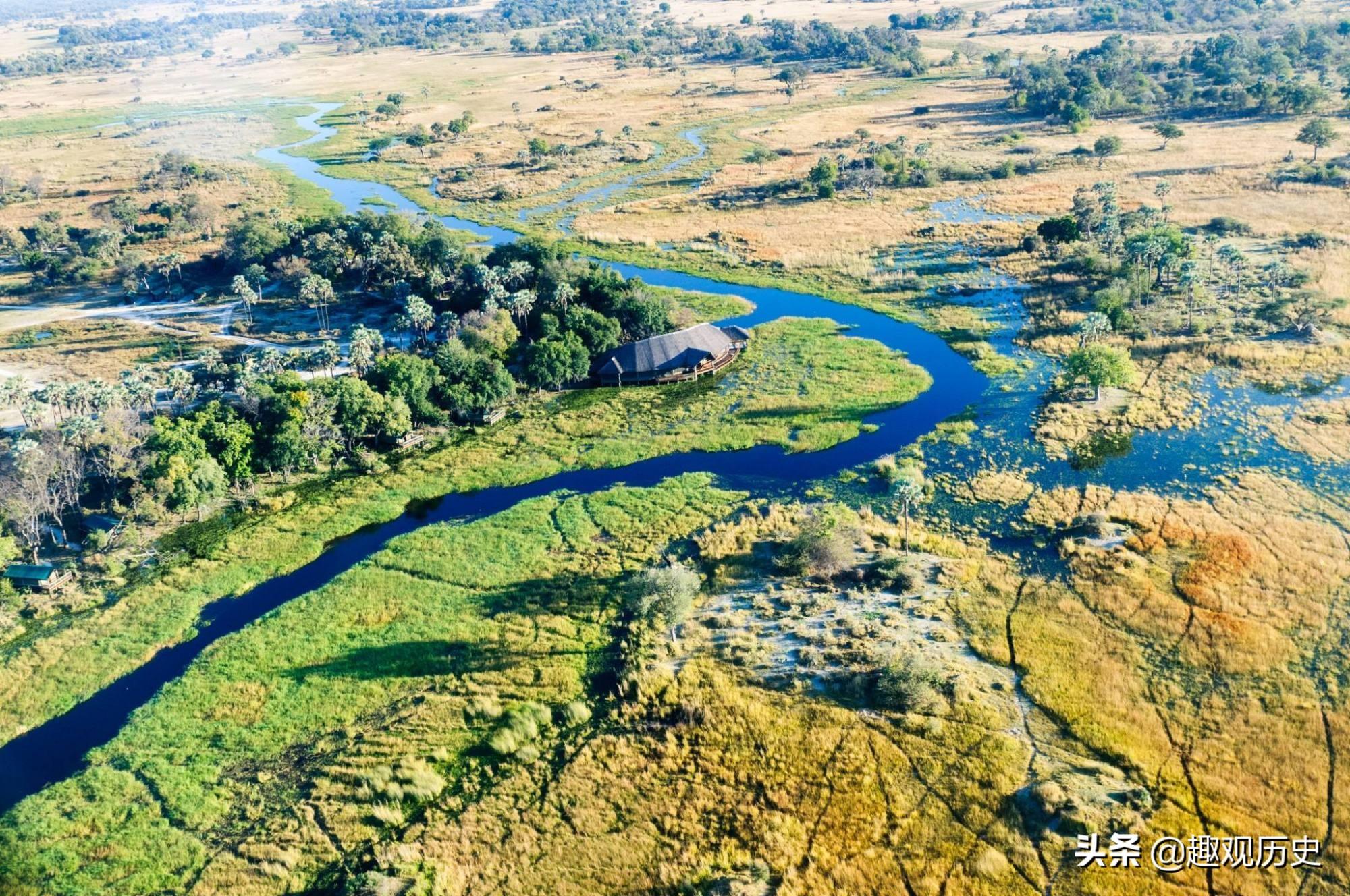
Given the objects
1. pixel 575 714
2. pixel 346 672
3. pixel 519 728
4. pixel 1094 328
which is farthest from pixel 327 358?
pixel 1094 328

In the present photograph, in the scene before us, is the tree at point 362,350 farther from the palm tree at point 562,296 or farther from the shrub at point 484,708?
the shrub at point 484,708

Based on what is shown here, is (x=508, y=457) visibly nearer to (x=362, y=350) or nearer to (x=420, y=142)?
(x=362, y=350)

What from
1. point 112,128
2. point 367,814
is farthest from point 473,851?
point 112,128

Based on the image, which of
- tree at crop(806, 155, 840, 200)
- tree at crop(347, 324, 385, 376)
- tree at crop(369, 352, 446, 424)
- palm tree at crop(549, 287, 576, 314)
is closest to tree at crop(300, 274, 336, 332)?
tree at crop(347, 324, 385, 376)

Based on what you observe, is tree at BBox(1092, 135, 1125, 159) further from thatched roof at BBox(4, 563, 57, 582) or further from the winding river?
thatched roof at BBox(4, 563, 57, 582)

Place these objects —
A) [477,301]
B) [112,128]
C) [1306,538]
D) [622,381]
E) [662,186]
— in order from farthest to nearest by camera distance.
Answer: [112,128]
[662,186]
[477,301]
[622,381]
[1306,538]

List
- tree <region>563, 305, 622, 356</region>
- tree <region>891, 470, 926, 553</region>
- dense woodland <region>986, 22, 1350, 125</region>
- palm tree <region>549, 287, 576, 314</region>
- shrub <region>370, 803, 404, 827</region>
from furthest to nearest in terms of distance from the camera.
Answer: dense woodland <region>986, 22, 1350, 125</region> → palm tree <region>549, 287, 576, 314</region> → tree <region>563, 305, 622, 356</region> → tree <region>891, 470, 926, 553</region> → shrub <region>370, 803, 404, 827</region>

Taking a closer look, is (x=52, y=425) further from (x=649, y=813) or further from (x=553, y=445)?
(x=649, y=813)
